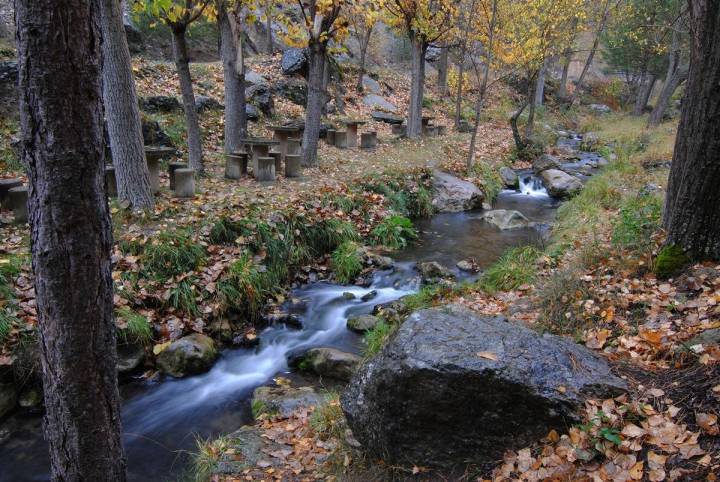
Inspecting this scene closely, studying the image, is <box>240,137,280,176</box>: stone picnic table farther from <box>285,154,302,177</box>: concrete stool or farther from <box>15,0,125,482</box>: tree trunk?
<box>15,0,125,482</box>: tree trunk

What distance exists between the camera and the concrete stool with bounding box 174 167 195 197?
8633 millimetres

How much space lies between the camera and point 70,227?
7.18 feet

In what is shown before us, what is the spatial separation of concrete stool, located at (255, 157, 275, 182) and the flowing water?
3.32 meters

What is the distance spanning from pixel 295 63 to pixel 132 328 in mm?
15207

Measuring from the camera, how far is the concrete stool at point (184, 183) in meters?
8.63

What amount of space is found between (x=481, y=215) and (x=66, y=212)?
11.3 meters

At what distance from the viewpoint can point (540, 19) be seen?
1647cm

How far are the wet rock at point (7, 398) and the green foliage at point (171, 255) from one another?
206 centimetres

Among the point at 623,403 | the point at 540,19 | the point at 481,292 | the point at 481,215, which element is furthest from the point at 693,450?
the point at 540,19

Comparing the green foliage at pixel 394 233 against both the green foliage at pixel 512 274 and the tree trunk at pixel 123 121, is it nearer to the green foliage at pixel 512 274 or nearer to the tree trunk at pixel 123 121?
the green foliage at pixel 512 274

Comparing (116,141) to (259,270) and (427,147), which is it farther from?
(427,147)

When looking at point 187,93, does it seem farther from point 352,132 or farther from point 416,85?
point 416,85

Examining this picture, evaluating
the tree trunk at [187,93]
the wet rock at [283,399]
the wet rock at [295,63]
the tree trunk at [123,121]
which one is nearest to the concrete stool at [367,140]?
Result: the wet rock at [295,63]

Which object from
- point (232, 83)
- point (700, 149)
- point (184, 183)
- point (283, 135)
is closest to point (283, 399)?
point (184, 183)
